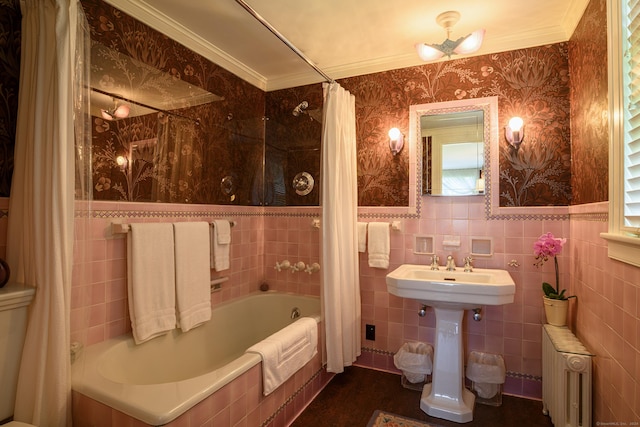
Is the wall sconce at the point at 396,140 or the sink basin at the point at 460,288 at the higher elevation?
the wall sconce at the point at 396,140

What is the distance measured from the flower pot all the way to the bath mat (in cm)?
97

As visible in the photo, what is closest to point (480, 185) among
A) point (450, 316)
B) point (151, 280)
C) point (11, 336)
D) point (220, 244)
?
point (450, 316)

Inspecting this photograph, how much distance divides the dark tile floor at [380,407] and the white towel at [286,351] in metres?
0.33

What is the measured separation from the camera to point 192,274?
6.79 feet

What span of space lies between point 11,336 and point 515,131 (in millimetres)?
2857

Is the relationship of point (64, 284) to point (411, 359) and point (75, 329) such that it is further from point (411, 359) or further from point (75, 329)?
point (411, 359)

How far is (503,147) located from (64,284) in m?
2.58

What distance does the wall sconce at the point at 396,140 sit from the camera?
2.44 meters

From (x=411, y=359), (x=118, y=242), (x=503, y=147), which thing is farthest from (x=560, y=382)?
(x=118, y=242)

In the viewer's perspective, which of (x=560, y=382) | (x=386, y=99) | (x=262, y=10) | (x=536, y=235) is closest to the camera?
(x=560, y=382)

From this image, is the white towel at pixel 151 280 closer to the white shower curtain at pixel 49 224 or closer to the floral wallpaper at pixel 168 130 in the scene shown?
the floral wallpaper at pixel 168 130

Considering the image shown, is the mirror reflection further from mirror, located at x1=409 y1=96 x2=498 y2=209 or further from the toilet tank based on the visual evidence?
mirror, located at x1=409 y1=96 x2=498 y2=209

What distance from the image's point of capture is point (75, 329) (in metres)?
1.32

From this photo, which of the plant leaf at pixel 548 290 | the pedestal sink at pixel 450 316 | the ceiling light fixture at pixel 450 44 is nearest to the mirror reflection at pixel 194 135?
the ceiling light fixture at pixel 450 44
